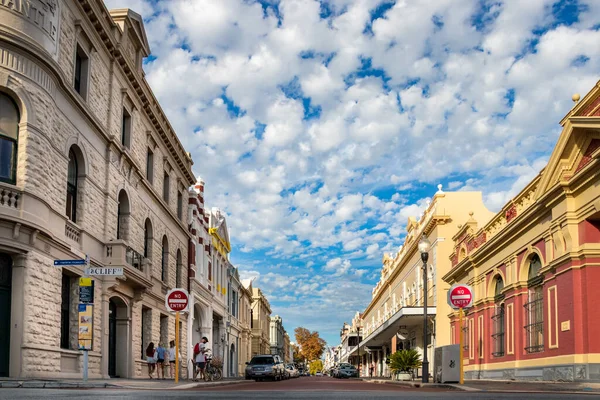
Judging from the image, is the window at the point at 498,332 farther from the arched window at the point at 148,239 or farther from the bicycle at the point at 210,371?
the arched window at the point at 148,239

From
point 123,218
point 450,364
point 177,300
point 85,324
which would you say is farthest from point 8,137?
point 450,364

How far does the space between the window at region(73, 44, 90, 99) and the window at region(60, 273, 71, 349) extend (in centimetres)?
607

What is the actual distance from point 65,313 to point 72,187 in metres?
3.92

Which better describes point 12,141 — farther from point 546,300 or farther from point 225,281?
point 225,281

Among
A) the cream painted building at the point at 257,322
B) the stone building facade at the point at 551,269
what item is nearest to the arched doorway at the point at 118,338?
the stone building facade at the point at 551,269

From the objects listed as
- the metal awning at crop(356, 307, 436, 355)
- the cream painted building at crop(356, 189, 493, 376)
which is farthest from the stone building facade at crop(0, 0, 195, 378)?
the cream painted building at crop(356, 189, 493, 376)

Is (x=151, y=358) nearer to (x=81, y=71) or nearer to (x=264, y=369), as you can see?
(x=264, y=369)

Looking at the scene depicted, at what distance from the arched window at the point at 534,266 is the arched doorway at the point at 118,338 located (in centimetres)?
1509

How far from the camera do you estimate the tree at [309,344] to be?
477 feet

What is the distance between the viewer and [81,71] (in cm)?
2291

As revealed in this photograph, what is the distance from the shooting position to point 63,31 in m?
20.3

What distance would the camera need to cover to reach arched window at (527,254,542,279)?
2452 cm

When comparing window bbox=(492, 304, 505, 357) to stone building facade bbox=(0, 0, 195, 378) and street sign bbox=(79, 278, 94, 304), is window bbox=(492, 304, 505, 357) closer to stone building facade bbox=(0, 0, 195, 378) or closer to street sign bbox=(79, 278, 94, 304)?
stone building facade bbox=(0, 0, 195, 378)

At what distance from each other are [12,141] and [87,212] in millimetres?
5270
